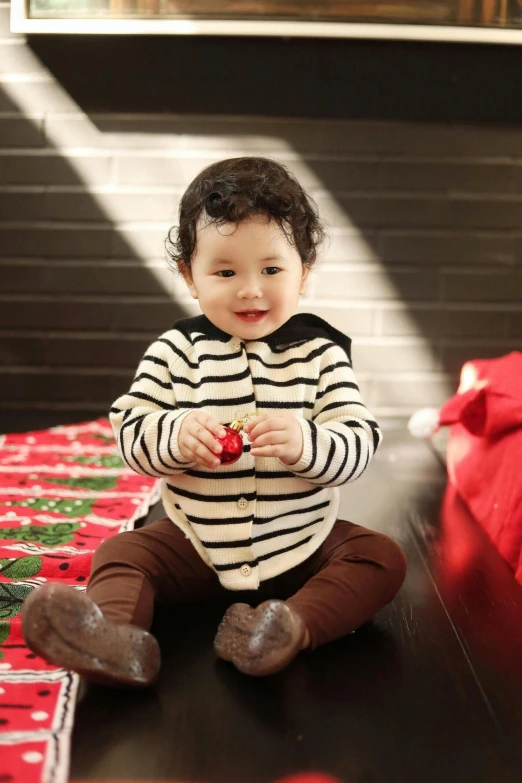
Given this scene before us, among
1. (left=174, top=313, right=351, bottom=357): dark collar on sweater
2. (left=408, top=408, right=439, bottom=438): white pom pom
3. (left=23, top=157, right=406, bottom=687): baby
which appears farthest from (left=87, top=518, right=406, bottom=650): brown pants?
(left=408, top=408, right=439, bottom=438): white pom pom

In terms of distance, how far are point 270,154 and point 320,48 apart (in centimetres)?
28

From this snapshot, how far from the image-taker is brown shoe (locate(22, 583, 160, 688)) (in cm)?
82

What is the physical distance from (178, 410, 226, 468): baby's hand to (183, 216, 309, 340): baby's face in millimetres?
151

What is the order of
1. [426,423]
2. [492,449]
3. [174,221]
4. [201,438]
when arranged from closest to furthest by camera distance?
[201,438], [492,449], [426,423], [174,221]

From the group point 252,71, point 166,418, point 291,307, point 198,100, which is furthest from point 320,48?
point 166,418

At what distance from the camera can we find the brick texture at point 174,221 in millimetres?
2137

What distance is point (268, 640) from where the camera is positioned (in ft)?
2.92

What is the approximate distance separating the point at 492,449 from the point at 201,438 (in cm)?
76

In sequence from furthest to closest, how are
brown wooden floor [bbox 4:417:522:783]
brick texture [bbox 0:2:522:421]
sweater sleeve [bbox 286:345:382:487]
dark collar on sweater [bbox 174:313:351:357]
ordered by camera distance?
1. brick texture [bbox 0:2:522:421]
2. dark collar on sweater [bbox 174:313:351:357]
3. sweater sleeve [bbox 286:345:382:487]
4. brown wooden floor [bbox 4:417:522:783]

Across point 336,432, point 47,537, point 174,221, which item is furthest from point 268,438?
point 174,221

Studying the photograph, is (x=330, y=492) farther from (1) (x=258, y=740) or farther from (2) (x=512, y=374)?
(2) (x=512, y=374)

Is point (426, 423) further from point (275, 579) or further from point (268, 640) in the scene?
point (268, 640)

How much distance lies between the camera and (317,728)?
0.84 metres

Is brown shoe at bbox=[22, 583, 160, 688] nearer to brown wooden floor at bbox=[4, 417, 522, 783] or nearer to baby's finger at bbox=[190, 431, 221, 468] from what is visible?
brown wooden floor at bbox=[4, 417, 522, 783]
